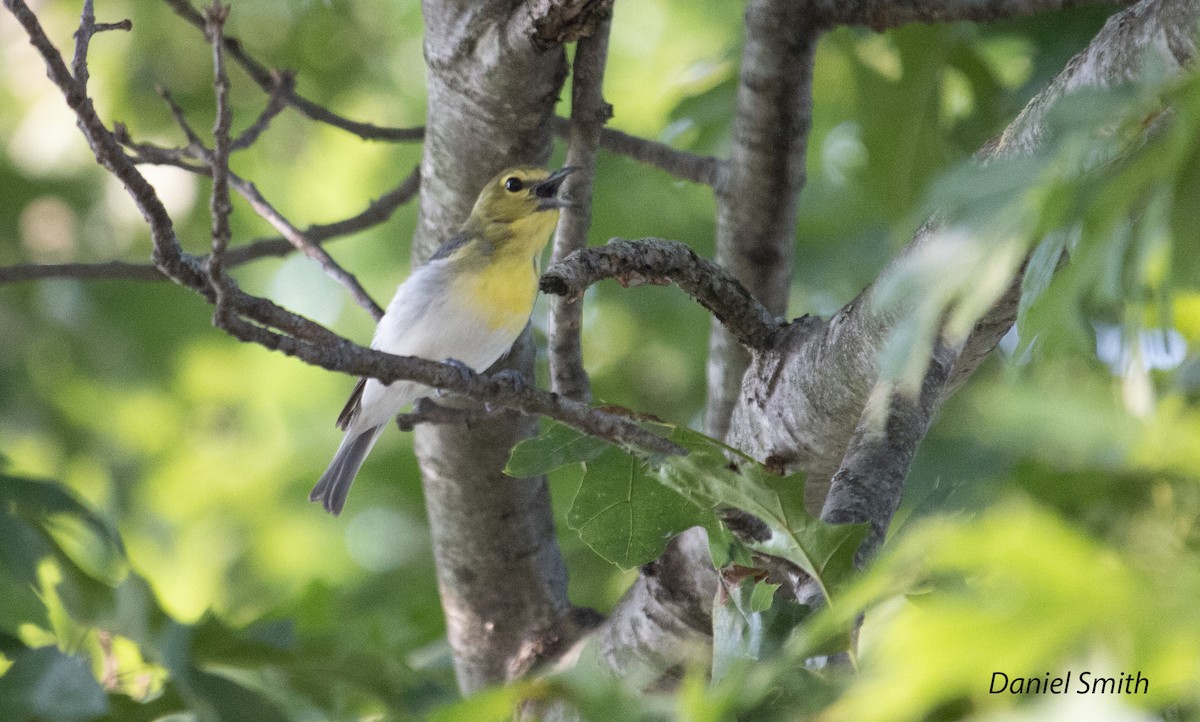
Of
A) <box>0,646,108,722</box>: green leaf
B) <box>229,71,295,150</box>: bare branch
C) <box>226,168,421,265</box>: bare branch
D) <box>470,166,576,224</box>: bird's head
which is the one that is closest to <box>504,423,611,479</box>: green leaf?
<box>0,646,108,722</box>: green leaf

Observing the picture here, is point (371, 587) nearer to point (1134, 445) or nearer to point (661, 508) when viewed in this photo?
point (661, 508)

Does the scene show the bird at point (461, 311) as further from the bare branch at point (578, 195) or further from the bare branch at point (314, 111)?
the bare branch at point (578, 195)

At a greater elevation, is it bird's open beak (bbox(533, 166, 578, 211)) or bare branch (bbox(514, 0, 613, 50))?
bird's open beak (bbox(533, 166, 578, 211))

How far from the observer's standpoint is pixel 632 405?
614 cm

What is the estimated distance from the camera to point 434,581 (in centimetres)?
552

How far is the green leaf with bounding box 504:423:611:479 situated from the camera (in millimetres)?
2182

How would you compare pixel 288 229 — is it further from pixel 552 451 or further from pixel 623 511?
pixel 623 511

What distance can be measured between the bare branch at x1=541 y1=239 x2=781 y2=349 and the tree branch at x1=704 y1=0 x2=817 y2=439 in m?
1.16

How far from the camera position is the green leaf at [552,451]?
218cm

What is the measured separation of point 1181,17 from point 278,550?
5.29 meters

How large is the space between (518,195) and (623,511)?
2.19 m

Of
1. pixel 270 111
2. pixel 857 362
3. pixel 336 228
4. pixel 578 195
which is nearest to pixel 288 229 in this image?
pixel 336 228

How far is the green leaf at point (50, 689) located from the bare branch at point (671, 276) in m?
1.07

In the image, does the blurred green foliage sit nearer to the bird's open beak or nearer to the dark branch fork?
the dark branch fork
